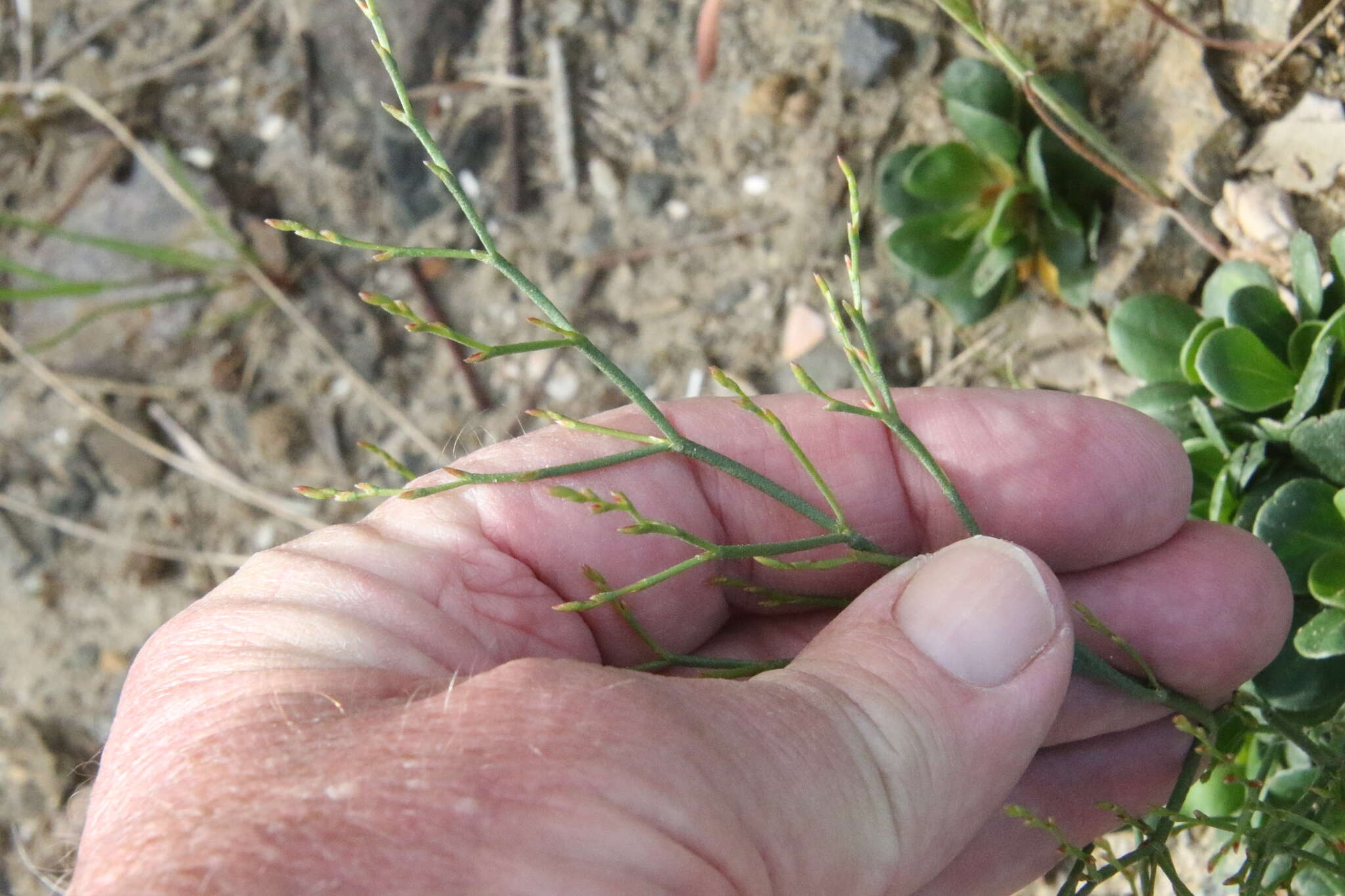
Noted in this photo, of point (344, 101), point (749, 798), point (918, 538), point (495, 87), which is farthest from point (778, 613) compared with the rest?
A: point (344, 101)

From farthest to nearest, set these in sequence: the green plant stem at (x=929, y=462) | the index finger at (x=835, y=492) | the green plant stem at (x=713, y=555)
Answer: the index finger at (x=835, y=492) → the green plant stem at (x=929, y=462) → the green plant stem at (x=713, y=555)

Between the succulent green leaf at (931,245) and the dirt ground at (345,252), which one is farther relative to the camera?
the dirt ground at (345,252)

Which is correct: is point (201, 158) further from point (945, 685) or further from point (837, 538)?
point (945, 685)

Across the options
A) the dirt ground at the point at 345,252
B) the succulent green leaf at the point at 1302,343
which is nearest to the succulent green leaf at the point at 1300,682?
the succulent green leaf at the point at 1302,343

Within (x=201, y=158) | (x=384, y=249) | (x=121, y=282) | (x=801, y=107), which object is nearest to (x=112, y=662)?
(x=121, y=282)

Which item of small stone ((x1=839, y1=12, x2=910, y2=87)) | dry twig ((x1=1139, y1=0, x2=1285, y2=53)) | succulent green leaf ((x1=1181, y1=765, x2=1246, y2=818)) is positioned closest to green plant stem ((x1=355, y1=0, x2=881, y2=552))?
succulent green leaf ((x1=1181, y1=765, x2=1246, y2=818))

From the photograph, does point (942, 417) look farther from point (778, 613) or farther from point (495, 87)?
point (495, 87)

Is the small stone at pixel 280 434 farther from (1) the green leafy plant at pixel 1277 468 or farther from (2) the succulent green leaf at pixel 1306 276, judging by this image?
(2) the succulent green leaf at pixel 1306 276
